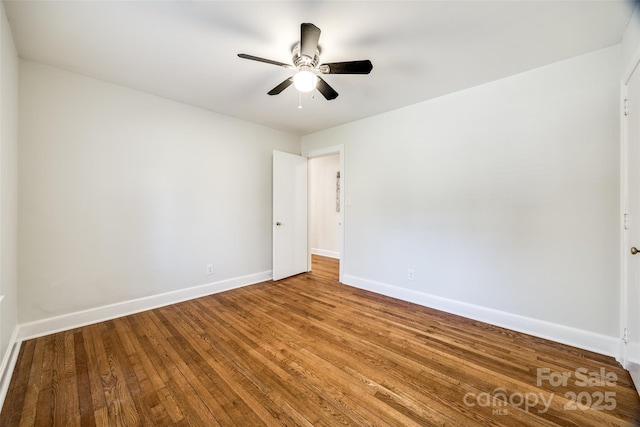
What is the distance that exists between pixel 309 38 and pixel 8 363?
3153mm

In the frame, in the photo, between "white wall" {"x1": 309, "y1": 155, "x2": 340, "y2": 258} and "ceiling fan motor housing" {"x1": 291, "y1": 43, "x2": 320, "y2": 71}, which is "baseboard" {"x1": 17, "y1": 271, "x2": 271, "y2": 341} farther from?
"ceiling fan motor housing" {"x1": 291, "y1": 43, "x2": 320, "y2": 71}

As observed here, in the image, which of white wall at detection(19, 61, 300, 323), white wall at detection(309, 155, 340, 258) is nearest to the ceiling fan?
white wall at detection(19, 61, 300, 323)

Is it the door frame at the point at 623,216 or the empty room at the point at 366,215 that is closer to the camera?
the empty room at the point at 366,215

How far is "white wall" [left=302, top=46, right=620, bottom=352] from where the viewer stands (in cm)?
202

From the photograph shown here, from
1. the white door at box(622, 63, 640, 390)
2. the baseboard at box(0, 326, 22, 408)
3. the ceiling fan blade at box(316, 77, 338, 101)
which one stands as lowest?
the baseboard at box(0, 326, 22, 408)

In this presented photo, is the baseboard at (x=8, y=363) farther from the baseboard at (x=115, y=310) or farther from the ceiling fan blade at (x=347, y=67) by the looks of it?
the ceiling fan blade at (x=347, y=67)

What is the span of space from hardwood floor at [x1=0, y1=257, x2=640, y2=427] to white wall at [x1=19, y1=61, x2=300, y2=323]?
51 centimetres

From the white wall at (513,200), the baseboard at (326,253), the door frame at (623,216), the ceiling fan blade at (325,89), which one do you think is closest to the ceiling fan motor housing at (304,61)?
the ceiling fan blade at (325,89)

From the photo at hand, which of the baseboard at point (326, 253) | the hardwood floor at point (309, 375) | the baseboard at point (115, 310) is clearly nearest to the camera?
the hardwood floor at point (309, 375)

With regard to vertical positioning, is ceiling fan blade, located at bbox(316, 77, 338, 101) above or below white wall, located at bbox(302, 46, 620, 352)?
above

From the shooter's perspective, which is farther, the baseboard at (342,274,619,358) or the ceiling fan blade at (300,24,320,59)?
the baseboard at (342,274,619,358)

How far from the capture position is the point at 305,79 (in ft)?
6.08

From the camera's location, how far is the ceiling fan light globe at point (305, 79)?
6.02 feet

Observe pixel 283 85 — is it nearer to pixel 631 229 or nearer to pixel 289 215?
pixel 289 215
